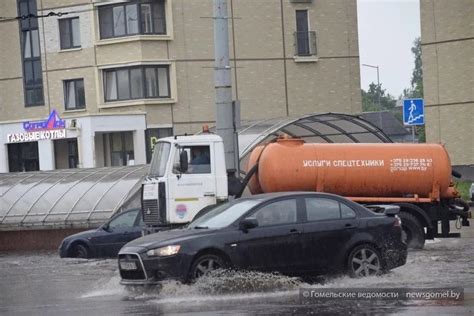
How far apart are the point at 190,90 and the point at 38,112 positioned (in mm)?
7913

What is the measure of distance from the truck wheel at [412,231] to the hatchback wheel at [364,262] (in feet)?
21.4

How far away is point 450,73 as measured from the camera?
49.9 meters

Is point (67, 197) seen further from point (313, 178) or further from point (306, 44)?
point (306, 44)

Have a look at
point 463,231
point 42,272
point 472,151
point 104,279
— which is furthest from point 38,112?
point 104,279

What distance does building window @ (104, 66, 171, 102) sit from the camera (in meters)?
51.5

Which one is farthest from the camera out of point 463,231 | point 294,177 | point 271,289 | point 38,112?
point 38,112

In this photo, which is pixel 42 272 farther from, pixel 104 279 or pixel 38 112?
pixel 38 112

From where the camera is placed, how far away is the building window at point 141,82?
51469mm

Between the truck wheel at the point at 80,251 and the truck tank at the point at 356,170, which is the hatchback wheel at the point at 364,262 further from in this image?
the truck wheel at the point at 80,251

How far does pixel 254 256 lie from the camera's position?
17266mm

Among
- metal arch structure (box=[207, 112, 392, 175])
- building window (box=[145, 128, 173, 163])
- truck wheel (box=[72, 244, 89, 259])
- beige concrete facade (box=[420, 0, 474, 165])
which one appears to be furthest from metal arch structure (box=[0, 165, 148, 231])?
beige concrete facade (box=[420, 0, 474, 165])

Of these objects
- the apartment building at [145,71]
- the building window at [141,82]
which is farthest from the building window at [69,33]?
the building window at [141,82]

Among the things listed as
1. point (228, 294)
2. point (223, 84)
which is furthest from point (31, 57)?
point (228, 294)

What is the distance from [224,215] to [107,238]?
386 inches
